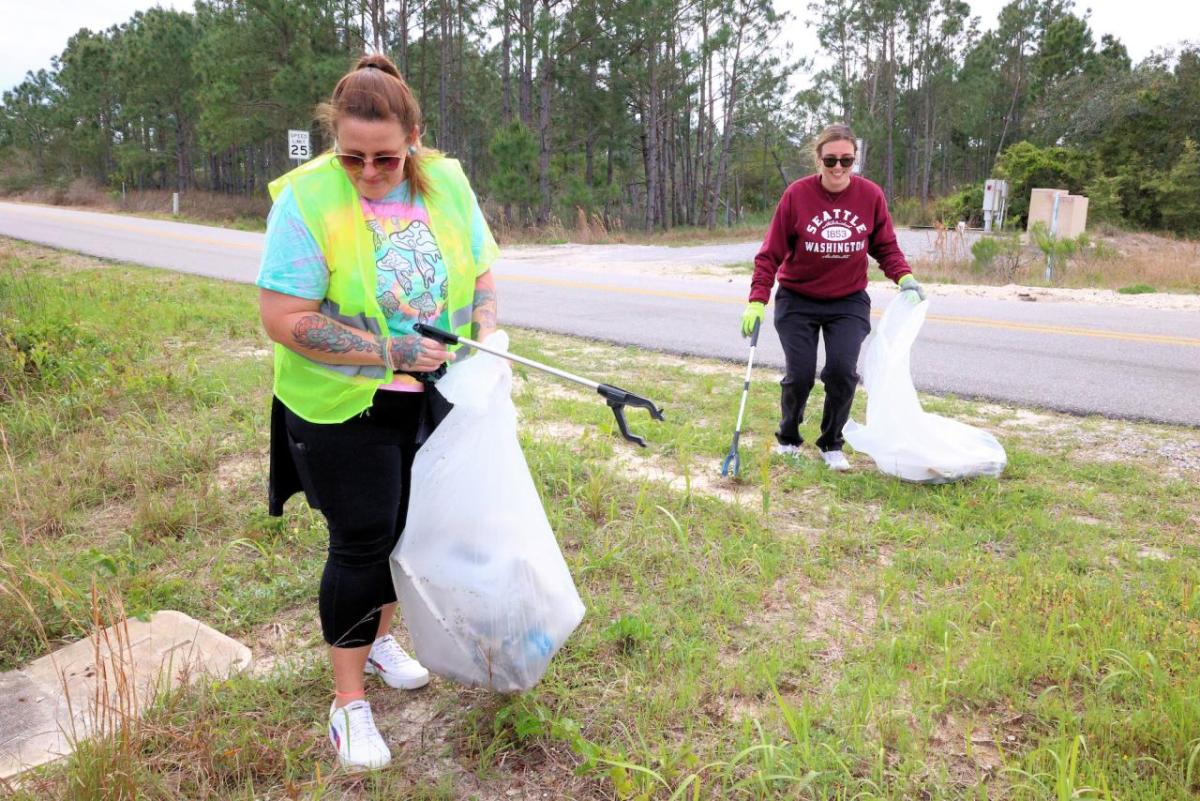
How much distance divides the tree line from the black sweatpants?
19194 mm

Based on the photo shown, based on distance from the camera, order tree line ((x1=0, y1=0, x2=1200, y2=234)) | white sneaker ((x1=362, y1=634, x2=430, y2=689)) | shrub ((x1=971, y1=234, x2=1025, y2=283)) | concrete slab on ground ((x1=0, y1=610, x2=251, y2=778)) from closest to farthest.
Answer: concrete slab on ground ((x1=0, y1=610, x2=251, y2=778)), white sneaker ((x1=362, y1=634, x2=430, y2=689)), shrub ((x1=971, y1=234, x2=1025, y2=283)), tree line ((x1=0, y1=0, x2=1200, y2=234))

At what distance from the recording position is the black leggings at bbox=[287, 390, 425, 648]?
2.15m

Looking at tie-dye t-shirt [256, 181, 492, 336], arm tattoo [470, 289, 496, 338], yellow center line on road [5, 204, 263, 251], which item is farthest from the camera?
yellow center line on road [5, 204, 263, 251]

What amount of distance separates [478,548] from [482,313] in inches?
25.4

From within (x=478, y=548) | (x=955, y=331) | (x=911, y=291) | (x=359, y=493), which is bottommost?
(x=955, y=331)

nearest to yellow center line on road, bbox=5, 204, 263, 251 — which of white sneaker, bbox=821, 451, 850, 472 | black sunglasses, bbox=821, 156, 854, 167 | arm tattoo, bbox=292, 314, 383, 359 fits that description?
black sunglasses, bbox=821, 156, 854, 167

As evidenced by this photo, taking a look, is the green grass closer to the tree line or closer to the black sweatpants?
the black sweatpants

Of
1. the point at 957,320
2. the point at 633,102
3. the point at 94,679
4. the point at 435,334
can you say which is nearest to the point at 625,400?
the point at 435,334

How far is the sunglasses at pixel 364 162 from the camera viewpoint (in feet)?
6.81

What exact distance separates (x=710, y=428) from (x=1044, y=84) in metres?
45.1

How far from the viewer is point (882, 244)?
4520 mm

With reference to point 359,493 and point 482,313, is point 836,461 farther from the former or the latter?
point 359,493

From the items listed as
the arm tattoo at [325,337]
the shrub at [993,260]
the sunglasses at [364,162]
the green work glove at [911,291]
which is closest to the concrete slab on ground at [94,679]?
the arm tattoo at [325,337]

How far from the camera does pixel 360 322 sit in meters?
2.14
